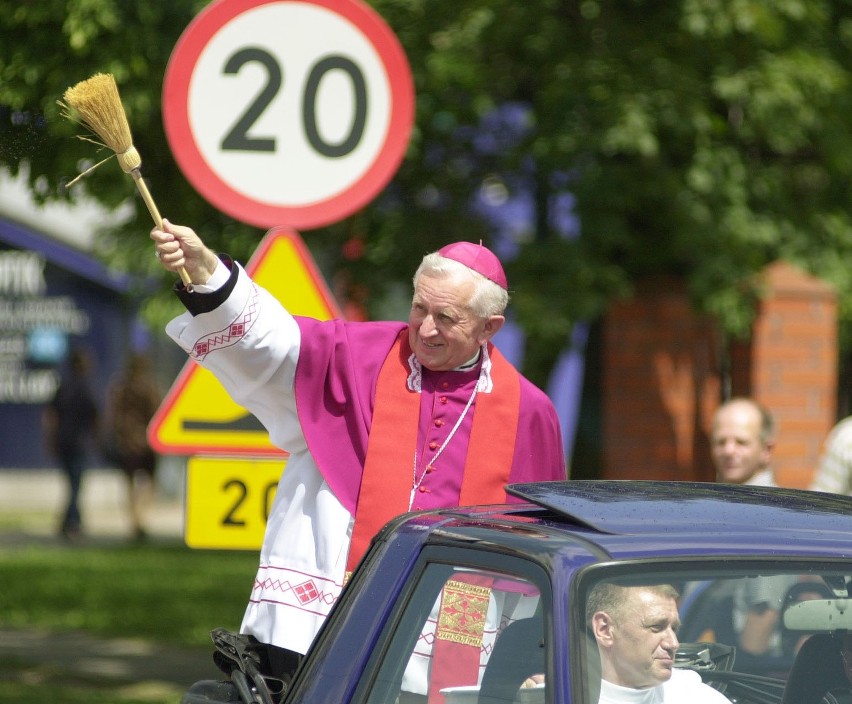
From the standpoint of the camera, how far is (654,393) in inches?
382

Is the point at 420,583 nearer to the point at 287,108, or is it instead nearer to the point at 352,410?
the point at 352,410

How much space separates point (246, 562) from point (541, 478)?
10755mm

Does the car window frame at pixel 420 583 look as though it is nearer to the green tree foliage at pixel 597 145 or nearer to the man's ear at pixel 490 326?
the man's ear at pixel 490 326

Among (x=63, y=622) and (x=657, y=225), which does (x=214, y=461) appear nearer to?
(x=657, y=225)

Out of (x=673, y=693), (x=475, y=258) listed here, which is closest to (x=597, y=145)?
(x=475, y=258)

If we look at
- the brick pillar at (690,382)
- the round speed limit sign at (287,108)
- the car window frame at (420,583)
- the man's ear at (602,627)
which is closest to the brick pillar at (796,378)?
the brick pillar at (690,382)

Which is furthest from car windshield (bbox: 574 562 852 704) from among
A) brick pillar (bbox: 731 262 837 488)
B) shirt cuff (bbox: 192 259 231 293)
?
brick pillar (bbox: 731 262 837 488)

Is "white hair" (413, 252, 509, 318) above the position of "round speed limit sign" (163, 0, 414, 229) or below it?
below

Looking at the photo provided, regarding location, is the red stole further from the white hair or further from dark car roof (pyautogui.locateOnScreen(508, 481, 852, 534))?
dark car roof (pyautogui.locateOnScreen(508, 481, 852, 534))

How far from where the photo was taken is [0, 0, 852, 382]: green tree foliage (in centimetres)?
756

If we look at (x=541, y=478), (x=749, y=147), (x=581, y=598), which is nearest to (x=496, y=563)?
(x=581, y=598)

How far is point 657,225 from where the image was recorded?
8.88 meters

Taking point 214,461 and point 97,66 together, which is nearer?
point 214,461

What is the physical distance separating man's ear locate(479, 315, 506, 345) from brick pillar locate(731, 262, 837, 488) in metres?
5.12
